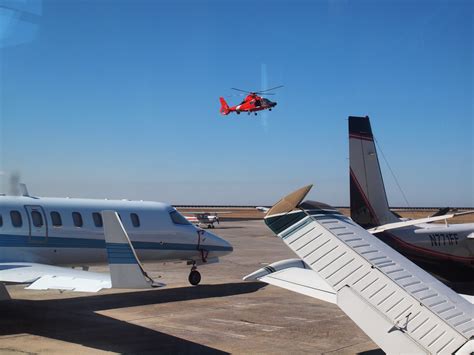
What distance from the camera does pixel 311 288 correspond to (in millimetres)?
6770

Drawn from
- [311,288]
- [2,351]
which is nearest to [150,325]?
[2,351]

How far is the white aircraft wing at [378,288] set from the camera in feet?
10.1

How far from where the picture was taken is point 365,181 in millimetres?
14297

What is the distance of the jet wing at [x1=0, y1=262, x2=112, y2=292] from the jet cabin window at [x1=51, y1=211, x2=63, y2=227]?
2.37 meters

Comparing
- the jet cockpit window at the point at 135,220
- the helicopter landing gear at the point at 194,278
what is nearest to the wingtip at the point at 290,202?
the jet cockpit window at the point at 135,220

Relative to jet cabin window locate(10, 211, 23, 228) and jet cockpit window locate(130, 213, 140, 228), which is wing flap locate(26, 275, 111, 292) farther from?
jet cockpit window locate(130, 213, 140, 228)

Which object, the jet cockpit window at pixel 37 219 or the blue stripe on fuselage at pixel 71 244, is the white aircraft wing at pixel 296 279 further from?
the jet cockpit window at pixel 37 219

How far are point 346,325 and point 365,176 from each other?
4.63m

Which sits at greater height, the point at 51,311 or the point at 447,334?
the point at 447,334

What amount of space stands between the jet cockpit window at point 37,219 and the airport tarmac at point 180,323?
195cm

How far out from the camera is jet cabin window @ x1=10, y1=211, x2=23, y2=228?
41.0ft

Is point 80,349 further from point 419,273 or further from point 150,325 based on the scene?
point 419,273

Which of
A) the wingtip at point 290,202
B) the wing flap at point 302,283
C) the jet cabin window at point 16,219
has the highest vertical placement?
the wingtip at point 290,202

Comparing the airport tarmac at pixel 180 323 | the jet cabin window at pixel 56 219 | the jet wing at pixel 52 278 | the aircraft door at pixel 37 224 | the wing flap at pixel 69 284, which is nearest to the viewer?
the wing flap at pixel 69 284
